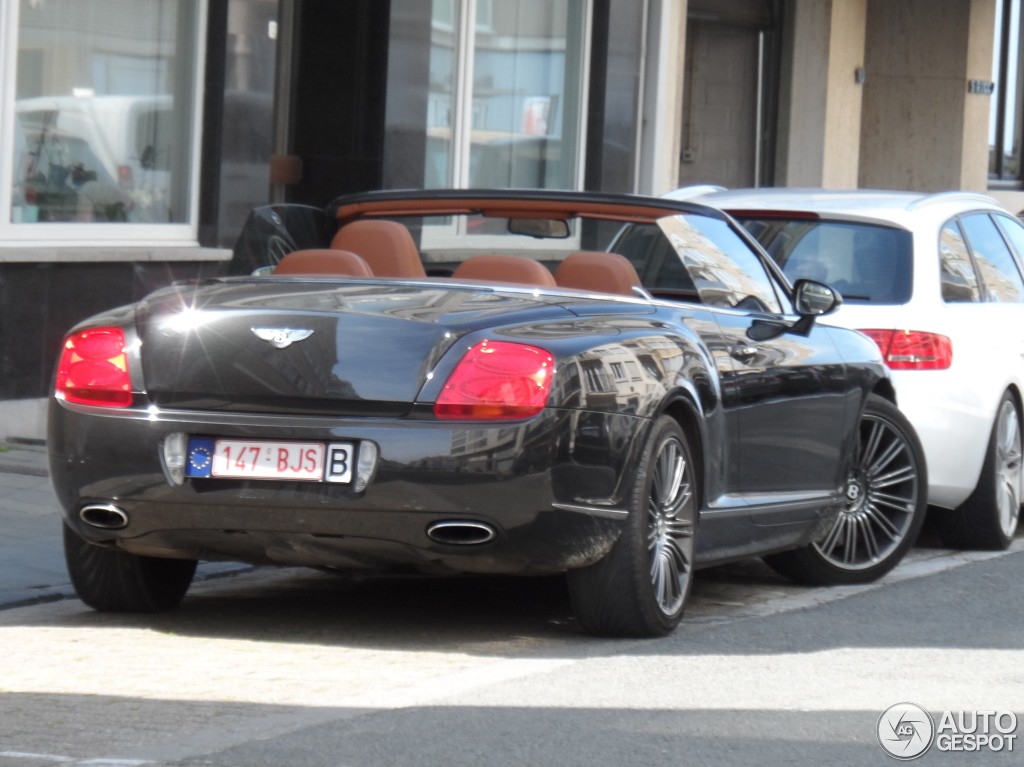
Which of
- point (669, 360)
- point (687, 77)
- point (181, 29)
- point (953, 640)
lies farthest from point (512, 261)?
point (687, 77)

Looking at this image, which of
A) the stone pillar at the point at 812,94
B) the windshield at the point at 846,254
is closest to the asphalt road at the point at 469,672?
the windshield at the point at 846,254

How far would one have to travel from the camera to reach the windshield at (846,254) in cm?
900

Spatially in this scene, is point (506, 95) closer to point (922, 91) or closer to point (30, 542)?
point (30, 542)

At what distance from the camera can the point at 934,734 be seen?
5.20 meters

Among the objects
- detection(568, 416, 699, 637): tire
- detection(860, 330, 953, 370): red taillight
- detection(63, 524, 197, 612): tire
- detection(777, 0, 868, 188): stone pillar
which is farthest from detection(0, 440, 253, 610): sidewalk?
detection(777, 0, 868, 188): stone pillar

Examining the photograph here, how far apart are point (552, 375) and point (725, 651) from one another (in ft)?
3.39

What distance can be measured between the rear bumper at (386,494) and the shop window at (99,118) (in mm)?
5675

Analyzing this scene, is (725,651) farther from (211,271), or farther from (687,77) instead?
(687,77)

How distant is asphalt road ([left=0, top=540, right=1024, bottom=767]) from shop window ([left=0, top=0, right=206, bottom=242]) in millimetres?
4780

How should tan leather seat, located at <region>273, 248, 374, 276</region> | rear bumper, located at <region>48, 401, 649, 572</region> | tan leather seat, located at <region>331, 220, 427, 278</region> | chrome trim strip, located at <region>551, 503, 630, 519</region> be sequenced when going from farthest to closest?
tan leather seat, located at <region>331, 220, 427, 278</region> < tan leather seat, located at <region>273, 248, 374, 276</region> < chrome trim strip, located at <region>551, 503, 630, 519</region> < rear bumper, located at <region>48, 401, 649, 572</region>

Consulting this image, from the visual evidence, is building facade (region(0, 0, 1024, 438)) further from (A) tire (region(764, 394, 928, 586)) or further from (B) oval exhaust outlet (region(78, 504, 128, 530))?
(B) oval exhaust outlet (region(78, 504, 128, 530))

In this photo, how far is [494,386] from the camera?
19.5 feet

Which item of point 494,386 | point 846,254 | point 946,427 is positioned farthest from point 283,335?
point 946,427

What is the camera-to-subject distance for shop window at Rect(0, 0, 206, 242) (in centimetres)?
1173
